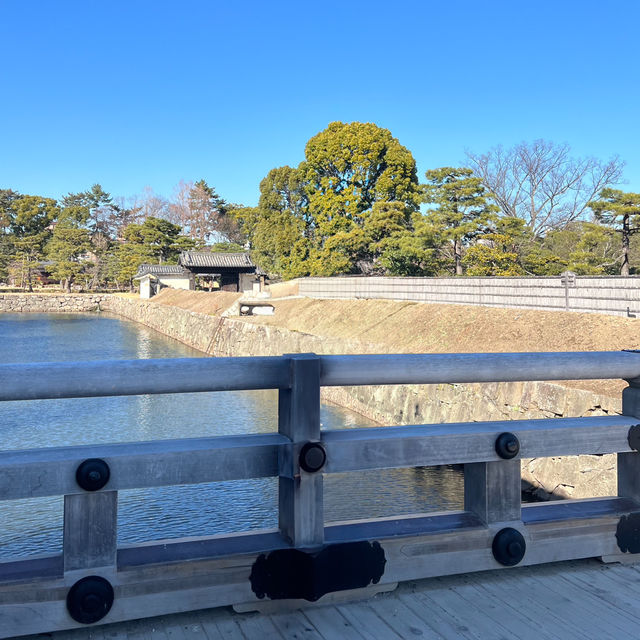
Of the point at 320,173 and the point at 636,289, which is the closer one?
the point at 636,289

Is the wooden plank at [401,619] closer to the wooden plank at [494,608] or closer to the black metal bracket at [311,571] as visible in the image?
the black metal bracket at [311,571]

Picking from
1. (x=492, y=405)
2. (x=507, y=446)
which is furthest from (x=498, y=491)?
(x=492, y=405)

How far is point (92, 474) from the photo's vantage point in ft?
6.55

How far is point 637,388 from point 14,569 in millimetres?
2631

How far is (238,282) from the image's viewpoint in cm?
4916

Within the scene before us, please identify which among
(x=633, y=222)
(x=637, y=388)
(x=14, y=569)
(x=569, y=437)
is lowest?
(x=14, y=569)

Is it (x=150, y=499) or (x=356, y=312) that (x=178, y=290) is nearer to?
(x=356, y=312)

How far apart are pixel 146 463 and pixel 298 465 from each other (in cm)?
53

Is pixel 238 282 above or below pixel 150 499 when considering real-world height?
above

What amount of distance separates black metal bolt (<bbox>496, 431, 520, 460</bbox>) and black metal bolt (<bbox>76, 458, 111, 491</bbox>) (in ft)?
4.88

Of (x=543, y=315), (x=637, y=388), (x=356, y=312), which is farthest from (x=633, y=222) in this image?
(x=637, y=388)

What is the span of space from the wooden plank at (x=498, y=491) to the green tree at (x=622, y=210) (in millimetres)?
19310

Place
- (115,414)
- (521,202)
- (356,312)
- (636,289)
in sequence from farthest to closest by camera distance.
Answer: (521,202) < (356,312) < (115,414) < (636,289)

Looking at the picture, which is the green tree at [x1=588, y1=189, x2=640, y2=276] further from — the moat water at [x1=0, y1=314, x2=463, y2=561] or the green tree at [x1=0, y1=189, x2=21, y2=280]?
the green tree at [x1=0, y1=189, x2=21, y2=280]
